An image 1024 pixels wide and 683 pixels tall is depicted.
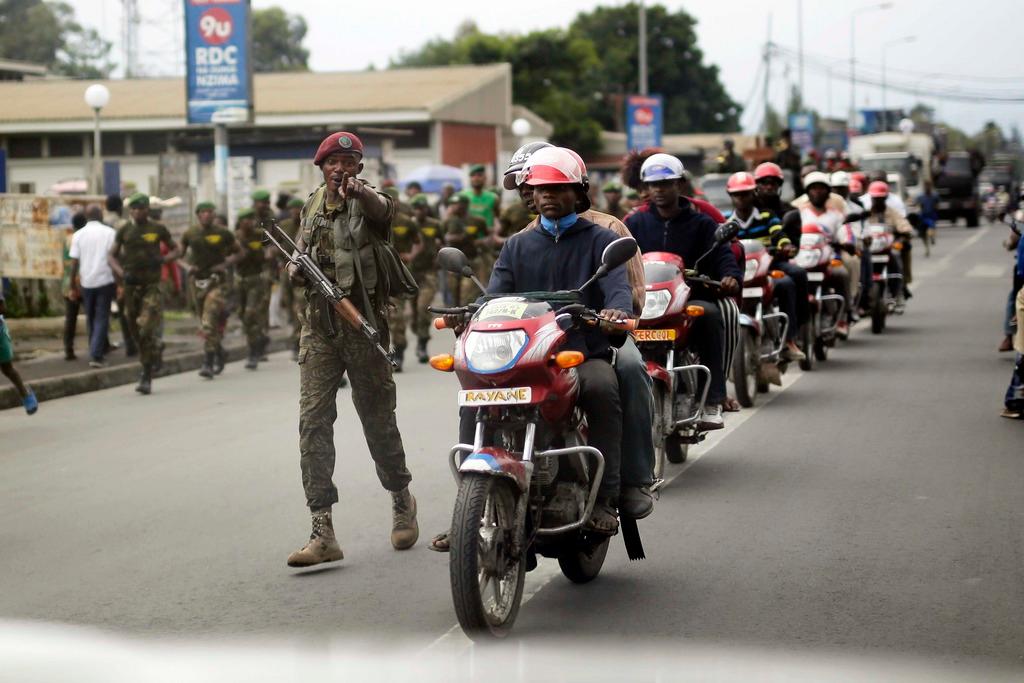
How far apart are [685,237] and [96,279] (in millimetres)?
9090

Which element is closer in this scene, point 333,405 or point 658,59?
point 333,405

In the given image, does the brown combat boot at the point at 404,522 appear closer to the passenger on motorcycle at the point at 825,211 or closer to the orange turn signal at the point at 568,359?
the orange turn signal at the point at 568,359

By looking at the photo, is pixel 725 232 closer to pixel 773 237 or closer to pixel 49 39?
pixel 773 237

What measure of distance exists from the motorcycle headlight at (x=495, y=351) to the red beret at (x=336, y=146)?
171 centimetres

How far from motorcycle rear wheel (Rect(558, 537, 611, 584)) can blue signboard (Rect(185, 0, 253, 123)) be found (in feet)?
55.9

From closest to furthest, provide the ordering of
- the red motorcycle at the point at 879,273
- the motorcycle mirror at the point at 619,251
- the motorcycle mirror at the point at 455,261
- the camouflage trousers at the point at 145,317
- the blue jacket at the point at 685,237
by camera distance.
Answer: the motorcycle mirror at the point at 619,251
the motorcycle mirror at the point at 455,261
the blue jacket at the point at 685,237
the camouflage trousers at the point at 145,317
the red motorcycle at the point at 879,273

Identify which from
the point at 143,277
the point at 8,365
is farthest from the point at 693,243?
the point at 143,277

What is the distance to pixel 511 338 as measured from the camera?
554 cm

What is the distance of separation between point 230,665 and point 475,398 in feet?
4.14

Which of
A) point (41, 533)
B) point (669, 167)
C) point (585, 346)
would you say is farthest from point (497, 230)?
point (585, 346)

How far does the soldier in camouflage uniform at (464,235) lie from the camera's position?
58.1ft

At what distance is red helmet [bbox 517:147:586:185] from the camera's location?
20.1 ft

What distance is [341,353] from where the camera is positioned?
7.19 metres

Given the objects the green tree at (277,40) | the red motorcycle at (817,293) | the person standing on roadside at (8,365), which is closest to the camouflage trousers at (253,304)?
the person standing on roadside at (8,365)
